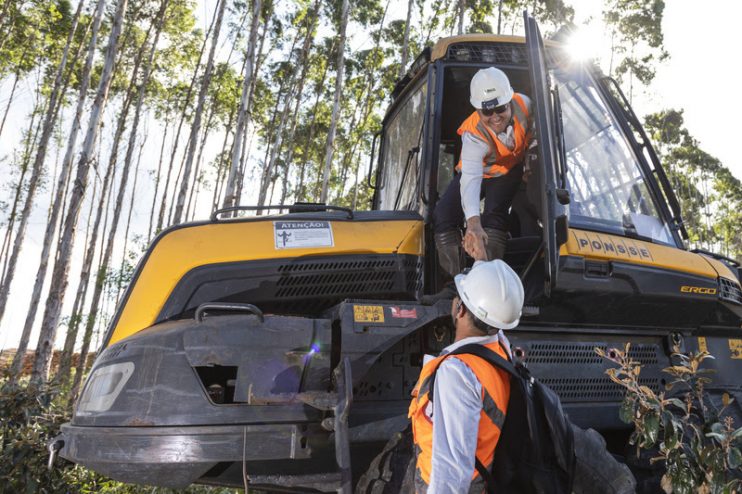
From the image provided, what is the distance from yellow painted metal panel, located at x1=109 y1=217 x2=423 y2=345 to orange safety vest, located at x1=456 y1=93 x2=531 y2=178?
0.73 m

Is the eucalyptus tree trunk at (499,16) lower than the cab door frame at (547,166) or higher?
higher

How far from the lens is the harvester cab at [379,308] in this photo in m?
2.63

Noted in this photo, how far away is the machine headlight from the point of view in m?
2.69

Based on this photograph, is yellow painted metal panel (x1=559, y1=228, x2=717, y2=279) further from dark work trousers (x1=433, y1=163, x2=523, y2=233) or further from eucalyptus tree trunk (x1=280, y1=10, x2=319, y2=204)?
eucalyptus tree trunk (x1=280, y1=10, x2=319, y2=204)

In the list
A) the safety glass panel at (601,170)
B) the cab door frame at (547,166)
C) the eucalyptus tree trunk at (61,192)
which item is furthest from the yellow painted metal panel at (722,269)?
the eucalyptus tree trunk at (61,192)

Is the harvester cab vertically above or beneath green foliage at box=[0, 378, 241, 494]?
above

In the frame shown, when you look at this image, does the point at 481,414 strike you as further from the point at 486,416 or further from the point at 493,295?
the point at 493,295

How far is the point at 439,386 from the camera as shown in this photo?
6.64ft

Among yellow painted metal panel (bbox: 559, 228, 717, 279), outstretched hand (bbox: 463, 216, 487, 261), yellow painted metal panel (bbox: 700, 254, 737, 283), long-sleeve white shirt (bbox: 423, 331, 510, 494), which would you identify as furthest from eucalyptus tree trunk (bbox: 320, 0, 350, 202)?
long-sleeve white shirt (bbox: 423, 331, 510, 494)

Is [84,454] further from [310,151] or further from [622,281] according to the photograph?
[310,151]

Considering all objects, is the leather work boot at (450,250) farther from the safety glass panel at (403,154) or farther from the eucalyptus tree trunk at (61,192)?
the eucalyptus tree trunk at (61,192)

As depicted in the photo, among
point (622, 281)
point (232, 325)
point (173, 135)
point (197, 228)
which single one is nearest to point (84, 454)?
point (232, 325)

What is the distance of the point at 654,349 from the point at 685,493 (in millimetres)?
1322

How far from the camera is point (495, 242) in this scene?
3418 mm
